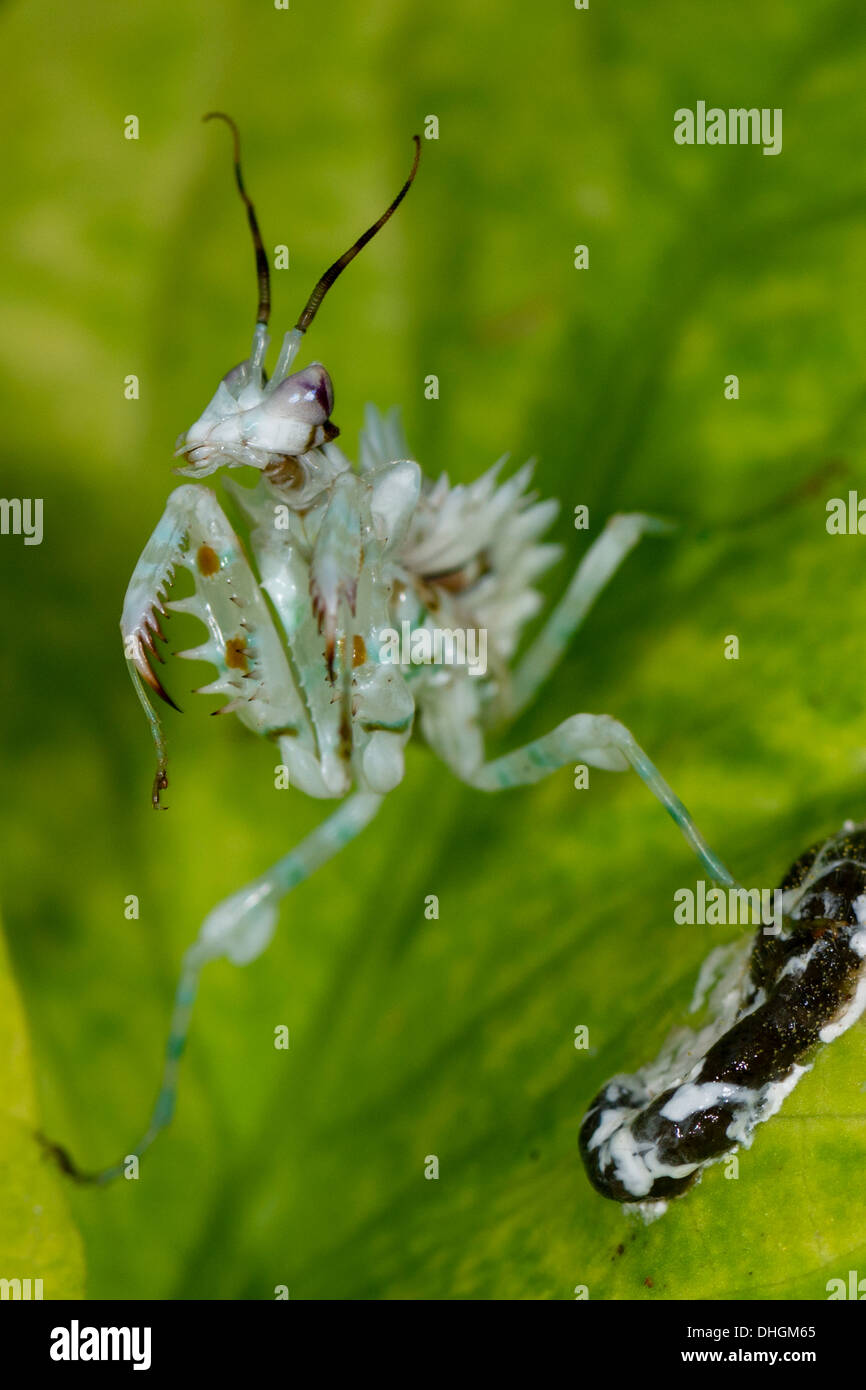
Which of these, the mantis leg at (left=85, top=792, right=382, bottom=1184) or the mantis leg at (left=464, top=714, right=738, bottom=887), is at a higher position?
the mantis leg at (left=464, top=714, right=738, bottom=887)

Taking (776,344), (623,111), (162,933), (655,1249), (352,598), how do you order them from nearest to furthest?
(655,1249), (352,598), (776,344), (162,933), (623,111)

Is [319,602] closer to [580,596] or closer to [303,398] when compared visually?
[303,398]

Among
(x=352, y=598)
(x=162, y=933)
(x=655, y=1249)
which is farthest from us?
(x=162, y=933)

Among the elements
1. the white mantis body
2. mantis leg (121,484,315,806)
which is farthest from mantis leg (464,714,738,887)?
mantis leg (121,484,315,806)

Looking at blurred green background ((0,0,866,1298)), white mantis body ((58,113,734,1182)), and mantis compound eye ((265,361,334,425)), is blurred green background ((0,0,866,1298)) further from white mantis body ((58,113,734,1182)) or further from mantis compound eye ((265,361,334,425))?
mantis compound eye ((265,361,334,425))
